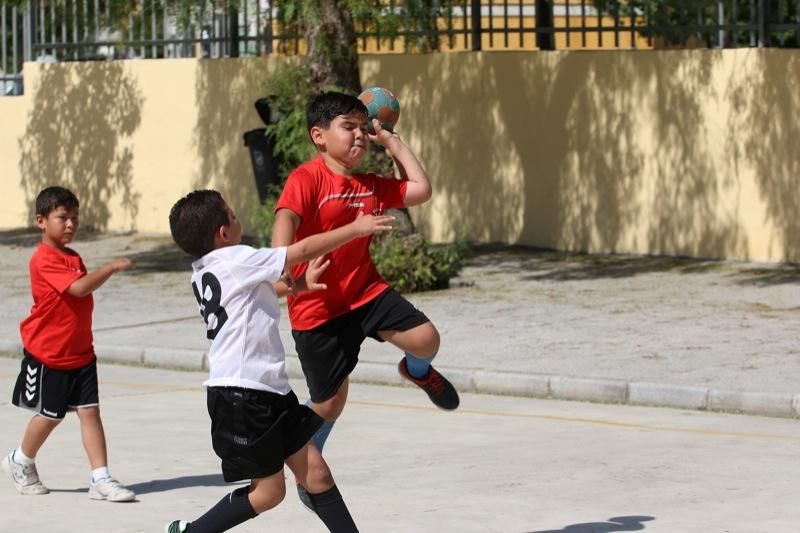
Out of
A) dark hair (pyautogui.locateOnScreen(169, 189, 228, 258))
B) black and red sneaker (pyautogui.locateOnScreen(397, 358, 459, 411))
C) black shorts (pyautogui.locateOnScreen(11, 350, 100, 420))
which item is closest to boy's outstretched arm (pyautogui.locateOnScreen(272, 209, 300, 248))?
dark hair (pyautogui.locateOnScreen(169, 189, 228, 258))

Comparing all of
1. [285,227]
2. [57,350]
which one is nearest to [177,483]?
Answer: [57,350]

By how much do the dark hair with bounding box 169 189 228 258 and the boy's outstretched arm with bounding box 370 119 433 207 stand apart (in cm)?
152

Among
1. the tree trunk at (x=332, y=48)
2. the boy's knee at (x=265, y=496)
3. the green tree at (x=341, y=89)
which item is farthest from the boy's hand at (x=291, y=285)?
the tree trunk at (x=332, y=48)

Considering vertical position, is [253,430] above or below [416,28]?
below

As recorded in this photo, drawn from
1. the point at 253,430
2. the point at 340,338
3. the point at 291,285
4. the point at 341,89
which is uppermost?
the point at 341,89

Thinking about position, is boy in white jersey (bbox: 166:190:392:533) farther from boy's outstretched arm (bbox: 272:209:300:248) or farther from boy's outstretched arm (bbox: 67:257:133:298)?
boy's outstretched arm (bbox: 67:257:133:298)

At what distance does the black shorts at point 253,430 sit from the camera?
239 inches

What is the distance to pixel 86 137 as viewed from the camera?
21.6 metres

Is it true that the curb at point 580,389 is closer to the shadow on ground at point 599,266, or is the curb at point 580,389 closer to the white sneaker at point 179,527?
the white sneaker at point 179,527

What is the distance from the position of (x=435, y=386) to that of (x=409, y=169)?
110 centimetres

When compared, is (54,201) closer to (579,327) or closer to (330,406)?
(330,406)

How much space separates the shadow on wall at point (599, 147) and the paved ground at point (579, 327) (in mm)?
400

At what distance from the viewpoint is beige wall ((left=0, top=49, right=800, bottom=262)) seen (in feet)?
53.9

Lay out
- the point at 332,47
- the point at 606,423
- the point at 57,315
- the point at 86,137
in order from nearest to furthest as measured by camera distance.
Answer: the point at 57,315 → the point at 606,423 → the point at 332,47 → the point at 86,137
